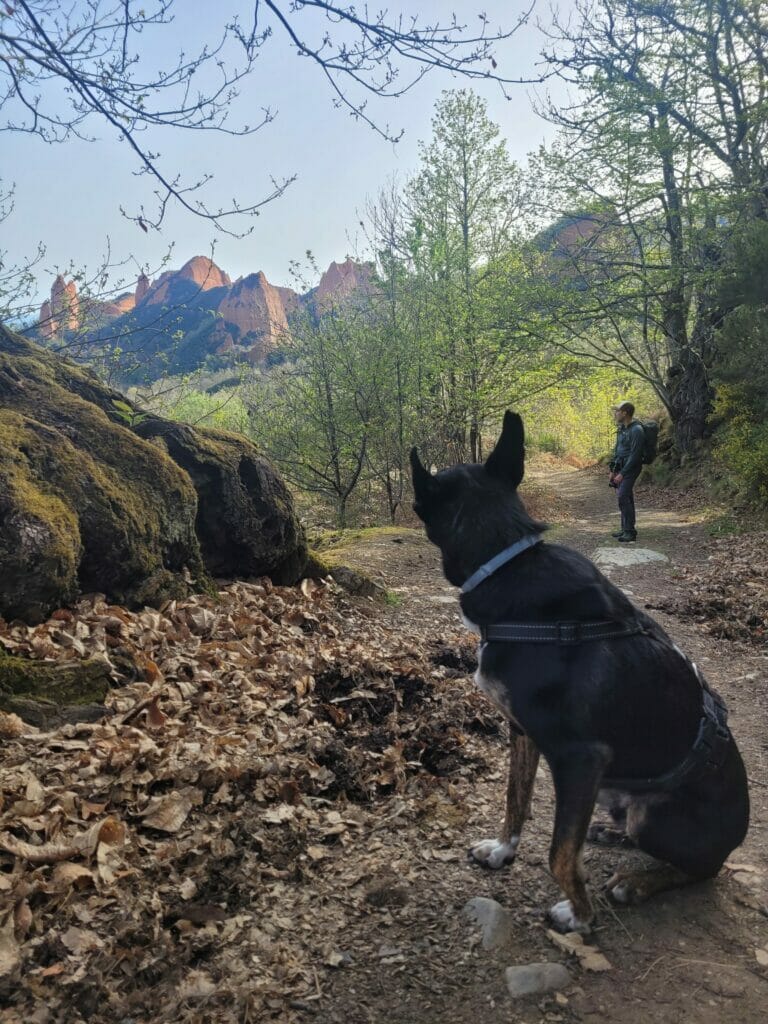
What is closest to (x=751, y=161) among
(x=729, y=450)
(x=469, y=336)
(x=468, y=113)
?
(x=729, y=450)

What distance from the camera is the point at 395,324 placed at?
16719 millimetres

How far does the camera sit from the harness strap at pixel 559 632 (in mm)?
2584

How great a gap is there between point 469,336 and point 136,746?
17490 mm

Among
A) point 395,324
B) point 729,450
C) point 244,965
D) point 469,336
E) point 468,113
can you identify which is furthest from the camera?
point 468,113

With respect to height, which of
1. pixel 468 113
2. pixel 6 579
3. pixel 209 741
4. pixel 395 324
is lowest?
pixel 209 741

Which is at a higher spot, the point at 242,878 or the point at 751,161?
the point at 751,161

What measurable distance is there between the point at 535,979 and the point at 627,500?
11.5 m

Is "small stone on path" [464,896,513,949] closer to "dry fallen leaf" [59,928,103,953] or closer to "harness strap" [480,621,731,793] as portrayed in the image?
"harness strap" [480,621,731,793]

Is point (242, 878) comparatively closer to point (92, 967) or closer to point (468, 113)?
point (92, 967)

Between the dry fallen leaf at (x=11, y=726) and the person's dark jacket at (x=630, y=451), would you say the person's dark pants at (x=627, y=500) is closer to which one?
the person's dark jacket at (x=630, y=451)

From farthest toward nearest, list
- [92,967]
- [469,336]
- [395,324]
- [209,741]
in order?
[469,336], [395,324], [209,741], [92,967]

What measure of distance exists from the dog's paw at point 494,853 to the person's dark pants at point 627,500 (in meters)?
10.5

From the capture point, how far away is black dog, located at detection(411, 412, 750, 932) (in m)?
2.51

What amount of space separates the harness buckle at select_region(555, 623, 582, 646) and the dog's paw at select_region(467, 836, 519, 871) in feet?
3.95
